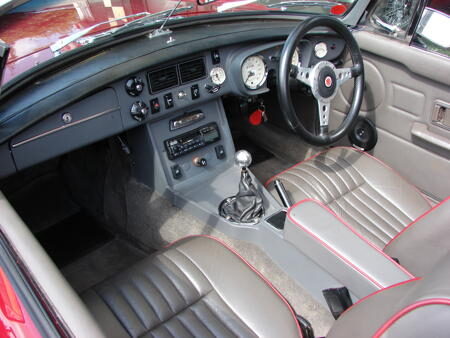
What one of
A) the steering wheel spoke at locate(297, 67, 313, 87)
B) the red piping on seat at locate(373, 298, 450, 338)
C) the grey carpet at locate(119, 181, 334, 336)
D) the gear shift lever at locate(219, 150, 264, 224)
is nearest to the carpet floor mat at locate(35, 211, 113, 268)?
the grey carpet at locate(119, 181, 334, 336)

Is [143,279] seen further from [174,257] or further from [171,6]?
[171,6]

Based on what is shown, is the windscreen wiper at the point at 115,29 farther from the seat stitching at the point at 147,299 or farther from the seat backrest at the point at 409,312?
the seat backrest at the point at 409,312

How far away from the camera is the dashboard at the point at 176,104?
5.52 feet

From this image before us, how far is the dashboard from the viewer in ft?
5.52

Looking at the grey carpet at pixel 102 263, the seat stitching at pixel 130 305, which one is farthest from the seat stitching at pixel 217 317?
the grey carpet at pixel 102 263

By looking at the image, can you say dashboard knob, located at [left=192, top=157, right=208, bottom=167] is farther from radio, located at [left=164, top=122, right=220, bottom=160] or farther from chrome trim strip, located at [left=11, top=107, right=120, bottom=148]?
chrome trim strip, located at [left=11, top=107, right=120, bottom=148]

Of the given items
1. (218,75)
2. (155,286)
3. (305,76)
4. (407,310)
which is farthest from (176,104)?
(407,310)

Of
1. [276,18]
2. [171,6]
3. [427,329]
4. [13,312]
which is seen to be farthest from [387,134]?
[13,312]

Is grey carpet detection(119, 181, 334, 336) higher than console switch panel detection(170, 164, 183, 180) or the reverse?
the reverse

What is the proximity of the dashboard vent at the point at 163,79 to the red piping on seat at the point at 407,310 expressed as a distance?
57.0 inches

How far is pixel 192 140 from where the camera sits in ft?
7.47


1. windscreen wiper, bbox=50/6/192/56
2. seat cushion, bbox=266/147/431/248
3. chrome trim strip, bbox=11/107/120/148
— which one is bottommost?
seat cushion, bbox=266/147/431/248

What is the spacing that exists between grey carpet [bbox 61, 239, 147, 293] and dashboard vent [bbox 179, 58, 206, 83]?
38.6 inches

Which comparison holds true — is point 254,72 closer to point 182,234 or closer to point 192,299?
point 182,234
